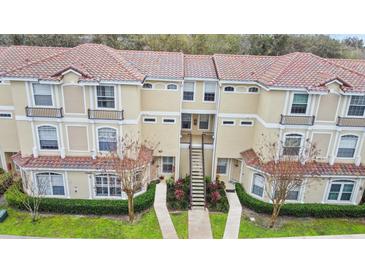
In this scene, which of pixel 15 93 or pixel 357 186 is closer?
pixel 15 93

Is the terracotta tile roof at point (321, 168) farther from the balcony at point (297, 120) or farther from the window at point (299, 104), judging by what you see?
the window at point (299, 104)

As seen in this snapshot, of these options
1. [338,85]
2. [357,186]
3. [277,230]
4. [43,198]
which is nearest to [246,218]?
[277,230]

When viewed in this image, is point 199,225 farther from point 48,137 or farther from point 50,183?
point 48,137

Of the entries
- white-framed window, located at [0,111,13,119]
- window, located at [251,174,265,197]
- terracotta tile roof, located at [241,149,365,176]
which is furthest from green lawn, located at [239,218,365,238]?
white-framed window, located at [0,111,13,119]

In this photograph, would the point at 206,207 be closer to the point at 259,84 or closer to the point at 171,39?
the point at 259,84

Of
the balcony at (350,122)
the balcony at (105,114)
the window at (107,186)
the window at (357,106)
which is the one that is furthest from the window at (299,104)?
the window at (107,186)

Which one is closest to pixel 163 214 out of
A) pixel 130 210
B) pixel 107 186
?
pixel 130 210
